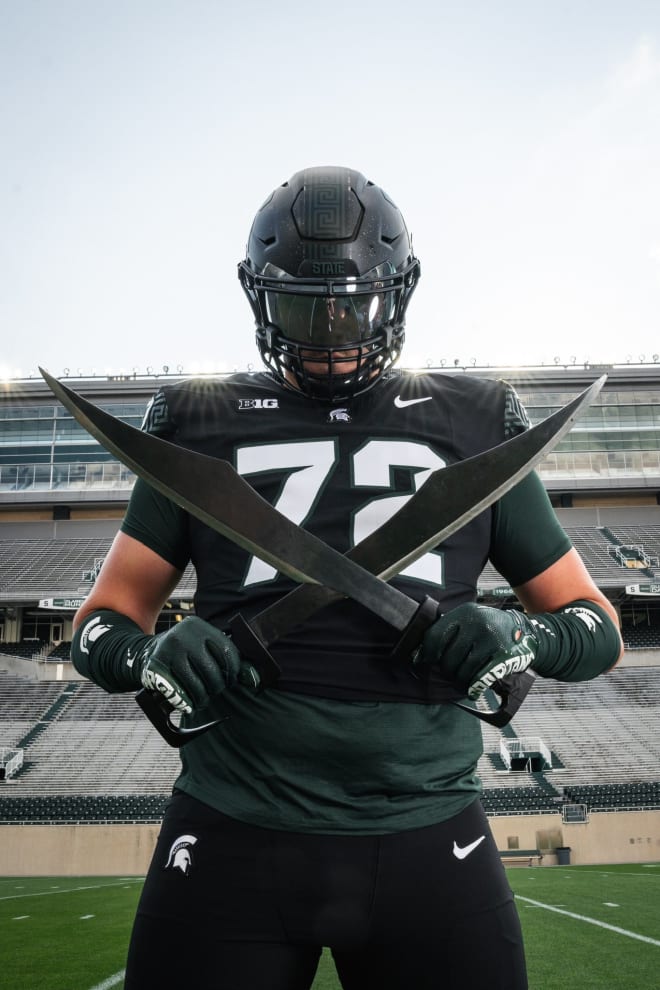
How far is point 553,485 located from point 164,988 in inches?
1249

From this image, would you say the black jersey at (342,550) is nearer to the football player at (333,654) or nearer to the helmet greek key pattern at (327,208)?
the football player at (333,654)

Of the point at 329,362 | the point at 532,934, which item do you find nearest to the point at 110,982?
the point at 532,934

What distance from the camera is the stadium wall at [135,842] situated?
15867 millimetres

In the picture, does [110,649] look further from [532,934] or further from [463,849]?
[532,934]

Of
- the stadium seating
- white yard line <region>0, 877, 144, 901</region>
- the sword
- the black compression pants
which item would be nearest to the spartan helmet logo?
the sword

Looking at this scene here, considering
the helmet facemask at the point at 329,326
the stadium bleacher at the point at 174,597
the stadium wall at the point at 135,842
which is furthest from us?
the stadium bleacher at the point at 174,597

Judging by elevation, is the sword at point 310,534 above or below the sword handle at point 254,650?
above

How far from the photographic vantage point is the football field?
5703 millimetres

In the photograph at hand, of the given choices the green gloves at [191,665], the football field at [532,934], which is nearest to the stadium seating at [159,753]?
the football field at [532,934]

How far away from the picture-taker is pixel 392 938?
1178 mm

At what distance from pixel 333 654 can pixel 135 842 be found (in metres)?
16.4

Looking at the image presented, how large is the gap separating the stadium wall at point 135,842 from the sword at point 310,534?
1606 cm

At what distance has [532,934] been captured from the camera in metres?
7.17

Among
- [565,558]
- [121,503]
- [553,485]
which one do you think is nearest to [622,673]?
[553,485]
